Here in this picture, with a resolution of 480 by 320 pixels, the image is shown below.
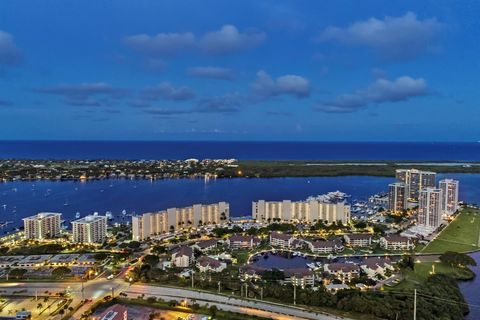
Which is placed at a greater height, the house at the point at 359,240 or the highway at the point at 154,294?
the house at the point at 359,240

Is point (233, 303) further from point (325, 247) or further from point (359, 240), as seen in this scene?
point (359, 240)

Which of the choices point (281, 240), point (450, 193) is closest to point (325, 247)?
point (281, 240)

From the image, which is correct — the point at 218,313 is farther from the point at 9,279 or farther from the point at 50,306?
the point at 9,279

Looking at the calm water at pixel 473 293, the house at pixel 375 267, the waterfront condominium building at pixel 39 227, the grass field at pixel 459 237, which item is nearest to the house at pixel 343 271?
the house at pixel 375 267

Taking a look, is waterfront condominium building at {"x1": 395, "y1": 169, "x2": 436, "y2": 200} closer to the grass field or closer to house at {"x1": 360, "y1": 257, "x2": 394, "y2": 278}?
the grass field

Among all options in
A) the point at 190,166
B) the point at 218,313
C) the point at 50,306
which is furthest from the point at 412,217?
the point at 190,166

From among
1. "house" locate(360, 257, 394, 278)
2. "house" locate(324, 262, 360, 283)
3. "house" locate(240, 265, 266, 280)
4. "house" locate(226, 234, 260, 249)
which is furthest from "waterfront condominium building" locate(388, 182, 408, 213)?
"house" locate(240, 265, 266, 280)

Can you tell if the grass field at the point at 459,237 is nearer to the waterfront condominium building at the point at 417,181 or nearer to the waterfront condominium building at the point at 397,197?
the waterfront condominium building at the point at 397,197
